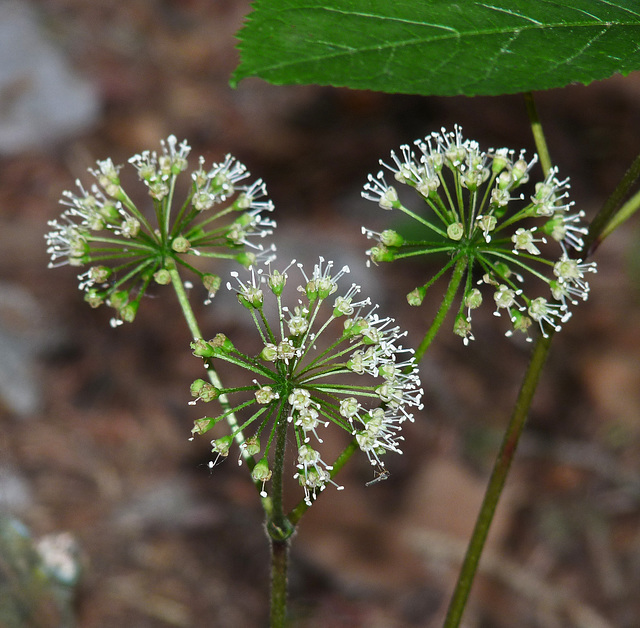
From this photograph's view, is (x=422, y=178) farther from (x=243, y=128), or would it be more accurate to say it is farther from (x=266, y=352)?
(x=243, y=128)

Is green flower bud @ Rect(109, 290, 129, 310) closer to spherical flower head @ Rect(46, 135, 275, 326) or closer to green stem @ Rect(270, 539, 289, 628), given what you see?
spherical flower head @ Rect(46, 135, 275, 326)

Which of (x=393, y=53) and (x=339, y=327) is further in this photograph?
(x=339, y=327)

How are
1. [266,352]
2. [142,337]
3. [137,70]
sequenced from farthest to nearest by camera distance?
[137,70]
[142,337]
[266,352]

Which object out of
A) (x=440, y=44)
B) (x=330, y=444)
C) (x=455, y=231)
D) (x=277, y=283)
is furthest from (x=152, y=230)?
(x=330, y=444)

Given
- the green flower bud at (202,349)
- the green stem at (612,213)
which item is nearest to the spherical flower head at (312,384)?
the green flower bud at (202,349)

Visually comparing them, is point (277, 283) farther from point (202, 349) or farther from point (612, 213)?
point (612, 213)

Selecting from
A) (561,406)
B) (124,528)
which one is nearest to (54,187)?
(124,528)

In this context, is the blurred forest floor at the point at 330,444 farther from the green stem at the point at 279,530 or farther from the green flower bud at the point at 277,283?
the green flower bud at the point at 277,283

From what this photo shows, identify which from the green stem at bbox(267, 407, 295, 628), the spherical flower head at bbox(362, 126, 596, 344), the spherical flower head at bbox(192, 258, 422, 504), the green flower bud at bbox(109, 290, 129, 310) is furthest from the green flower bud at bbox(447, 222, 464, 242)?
the green flower bud at bbox(109, 290, 129, 310)
